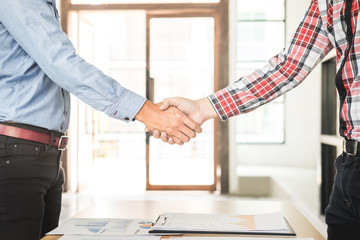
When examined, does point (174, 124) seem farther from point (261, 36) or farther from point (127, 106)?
point (261, 36)

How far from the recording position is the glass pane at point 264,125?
536 cm

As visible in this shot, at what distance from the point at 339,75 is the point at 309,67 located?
0.84 ft

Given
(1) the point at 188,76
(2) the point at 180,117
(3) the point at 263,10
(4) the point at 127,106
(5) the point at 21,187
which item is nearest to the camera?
(5) the point at 21,187

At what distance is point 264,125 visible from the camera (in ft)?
17.7

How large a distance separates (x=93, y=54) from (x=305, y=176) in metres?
2.87

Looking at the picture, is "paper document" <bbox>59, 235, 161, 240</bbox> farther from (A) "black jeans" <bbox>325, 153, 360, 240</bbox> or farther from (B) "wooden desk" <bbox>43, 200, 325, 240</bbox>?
(A) "black jeans" <bbox>325, 153, 360, 240</bbox>

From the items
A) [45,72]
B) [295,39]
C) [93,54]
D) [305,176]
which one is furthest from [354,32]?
[93,54]

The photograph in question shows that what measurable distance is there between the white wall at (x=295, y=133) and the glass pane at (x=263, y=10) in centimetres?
10

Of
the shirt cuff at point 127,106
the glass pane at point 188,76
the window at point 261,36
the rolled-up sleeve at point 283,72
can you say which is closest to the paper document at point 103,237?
the shirt cuff at point 127,106

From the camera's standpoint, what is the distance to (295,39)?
118 cm

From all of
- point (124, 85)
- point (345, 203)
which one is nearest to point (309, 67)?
point (345, 203)

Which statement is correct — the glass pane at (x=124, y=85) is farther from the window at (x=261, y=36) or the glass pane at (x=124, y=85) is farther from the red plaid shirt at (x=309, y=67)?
the red plaid shirt at (x=309, y=67)

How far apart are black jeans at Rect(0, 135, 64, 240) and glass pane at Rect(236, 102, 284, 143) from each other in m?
4.44

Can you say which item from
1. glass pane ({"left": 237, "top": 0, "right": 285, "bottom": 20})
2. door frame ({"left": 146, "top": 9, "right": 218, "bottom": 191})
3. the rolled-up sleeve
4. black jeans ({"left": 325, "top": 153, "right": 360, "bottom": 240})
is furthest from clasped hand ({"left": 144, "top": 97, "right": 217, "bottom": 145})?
glass pane ({"left": 237, "top": 0, "right": 285, "bottom": 20})
